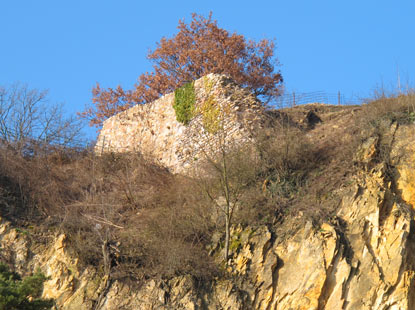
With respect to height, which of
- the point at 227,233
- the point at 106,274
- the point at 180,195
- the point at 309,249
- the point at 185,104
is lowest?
the point at 106,274

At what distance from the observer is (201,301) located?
1628 cm

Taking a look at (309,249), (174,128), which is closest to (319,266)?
(309,249)

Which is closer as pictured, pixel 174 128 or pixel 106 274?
pixel 106 274

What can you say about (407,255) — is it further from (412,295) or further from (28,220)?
(28,220)

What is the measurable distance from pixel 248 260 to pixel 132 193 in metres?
5.56

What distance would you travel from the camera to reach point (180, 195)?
1962cm

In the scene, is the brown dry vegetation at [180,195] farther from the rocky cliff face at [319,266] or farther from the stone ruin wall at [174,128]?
the stone ruin wall at [174,128]

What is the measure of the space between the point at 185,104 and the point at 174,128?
954 millimetres

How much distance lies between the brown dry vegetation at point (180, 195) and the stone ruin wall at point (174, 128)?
0.85 metres

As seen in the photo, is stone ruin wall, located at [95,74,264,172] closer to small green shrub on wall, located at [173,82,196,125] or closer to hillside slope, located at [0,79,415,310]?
small green shrub on wall, located at [173,82,196,125]

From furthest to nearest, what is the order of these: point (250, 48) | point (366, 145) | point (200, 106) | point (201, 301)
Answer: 1. point (250, 48)
2. point (200, 106)
3. point (366, 145)
4. point (201, 301)

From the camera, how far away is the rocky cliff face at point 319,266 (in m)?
15.4

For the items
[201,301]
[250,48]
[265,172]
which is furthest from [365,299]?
[250,48]

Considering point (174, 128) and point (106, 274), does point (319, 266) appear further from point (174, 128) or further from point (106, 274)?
point (174, 128)
